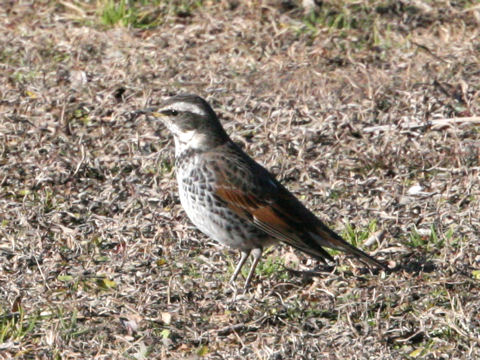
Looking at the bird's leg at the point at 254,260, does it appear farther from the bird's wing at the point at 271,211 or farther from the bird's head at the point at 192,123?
the bird's head at the point at 192,123

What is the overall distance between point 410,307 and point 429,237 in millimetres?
1153

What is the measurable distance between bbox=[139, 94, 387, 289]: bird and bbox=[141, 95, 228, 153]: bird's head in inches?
1.1

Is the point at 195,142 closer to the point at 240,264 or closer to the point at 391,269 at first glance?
the point at 240,264

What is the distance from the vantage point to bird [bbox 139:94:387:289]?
290 inches

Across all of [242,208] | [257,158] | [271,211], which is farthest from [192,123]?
[257,158]

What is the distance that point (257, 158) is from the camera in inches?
365

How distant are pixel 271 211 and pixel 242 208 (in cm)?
21

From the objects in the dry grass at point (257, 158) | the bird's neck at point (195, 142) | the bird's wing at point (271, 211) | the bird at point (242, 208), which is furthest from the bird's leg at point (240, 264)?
the bird's neck at point (195, 142)

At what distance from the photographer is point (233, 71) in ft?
33.9

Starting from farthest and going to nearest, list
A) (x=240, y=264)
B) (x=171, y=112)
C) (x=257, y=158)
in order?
(x=257, y=158) < (x=171, y=112) < (x=240, y=264)

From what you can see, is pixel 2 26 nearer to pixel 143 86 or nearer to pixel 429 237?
pixel 143 86

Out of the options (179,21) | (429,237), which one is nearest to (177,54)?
(179,21)

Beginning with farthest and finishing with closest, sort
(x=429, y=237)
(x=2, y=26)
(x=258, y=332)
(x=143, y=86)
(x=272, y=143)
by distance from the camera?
(x=2, y=26) → (x=143, y=86) → (x=272, y=143) → (x=429, y=237) → (x=258, y=332)

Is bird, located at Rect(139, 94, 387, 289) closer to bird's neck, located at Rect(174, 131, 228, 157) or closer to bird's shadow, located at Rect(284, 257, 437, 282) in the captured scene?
bird's neck, located at Rect(174, 131, 228, 157)
